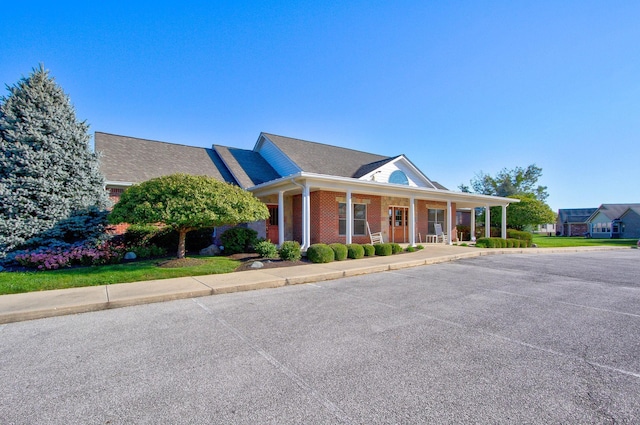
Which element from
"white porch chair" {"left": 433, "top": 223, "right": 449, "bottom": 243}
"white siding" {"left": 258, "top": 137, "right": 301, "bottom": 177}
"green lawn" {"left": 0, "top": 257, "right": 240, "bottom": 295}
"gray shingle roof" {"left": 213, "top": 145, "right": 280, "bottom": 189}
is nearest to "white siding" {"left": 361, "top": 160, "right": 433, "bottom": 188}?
"white porch chair" {"left": 433, "top": 223, "right": 449, "bottom": 243}

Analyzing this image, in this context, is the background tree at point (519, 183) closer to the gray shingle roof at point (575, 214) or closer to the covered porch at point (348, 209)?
the gray shingle roof at point (575, 214)

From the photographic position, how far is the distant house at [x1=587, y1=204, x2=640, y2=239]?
42.9 m

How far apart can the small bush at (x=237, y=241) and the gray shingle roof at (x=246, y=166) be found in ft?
10.8

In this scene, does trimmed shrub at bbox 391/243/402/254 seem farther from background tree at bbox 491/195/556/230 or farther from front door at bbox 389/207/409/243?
background tree at bbox 491/195/556/230

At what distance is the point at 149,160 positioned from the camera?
51.4 feet

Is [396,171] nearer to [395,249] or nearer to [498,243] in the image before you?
[395,249]

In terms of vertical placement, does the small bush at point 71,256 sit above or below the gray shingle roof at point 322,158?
below

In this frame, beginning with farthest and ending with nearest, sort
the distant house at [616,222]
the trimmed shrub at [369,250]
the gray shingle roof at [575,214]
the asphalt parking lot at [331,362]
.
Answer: the gray shingle roof at [575,214]
the distant house at [616,222]
the trimmed shrub at [369,250]
the asphalt parking lot at [331,362]

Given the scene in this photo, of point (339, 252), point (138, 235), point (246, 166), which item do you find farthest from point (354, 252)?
point (246, 166)

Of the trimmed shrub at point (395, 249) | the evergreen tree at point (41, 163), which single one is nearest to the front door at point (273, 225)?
the trimmed shrub at point (395, 249)

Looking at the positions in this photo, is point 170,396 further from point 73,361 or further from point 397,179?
point 397,179

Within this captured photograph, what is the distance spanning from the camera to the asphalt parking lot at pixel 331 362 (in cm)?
262

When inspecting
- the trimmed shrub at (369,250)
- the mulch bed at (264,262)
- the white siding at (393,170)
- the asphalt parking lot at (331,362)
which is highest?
the white siding at (393,170)

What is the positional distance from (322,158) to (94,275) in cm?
1263
